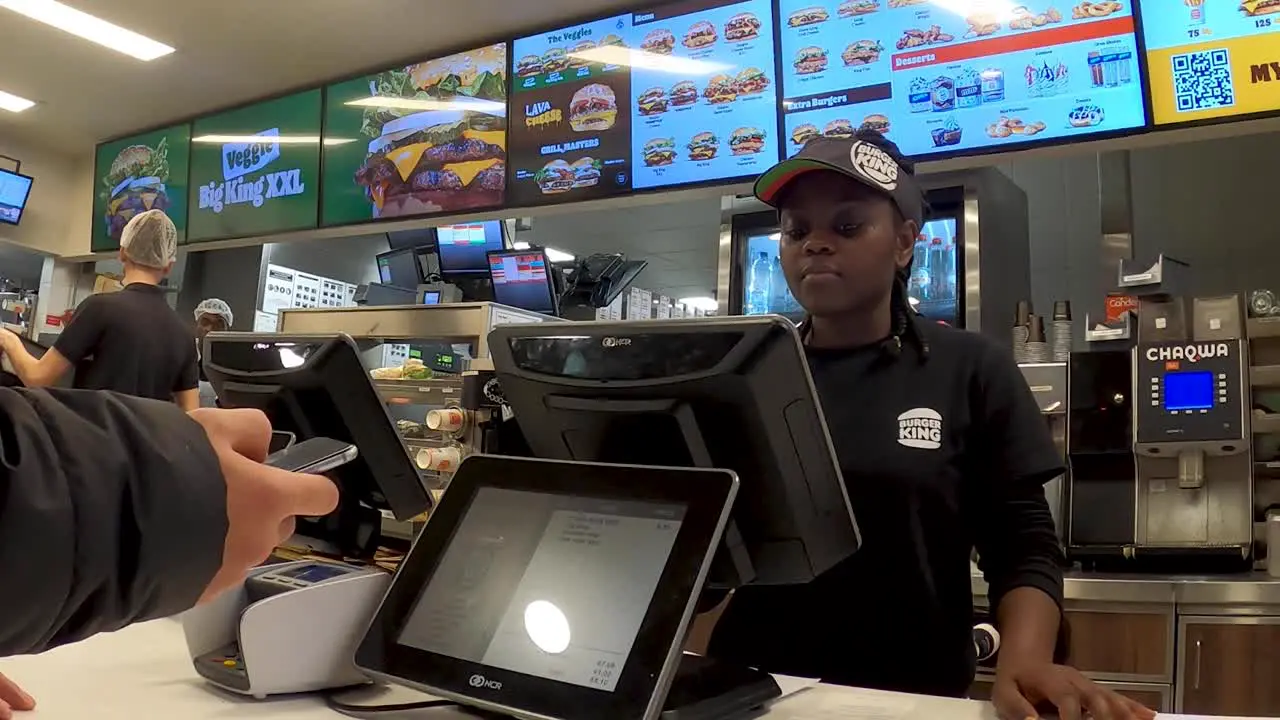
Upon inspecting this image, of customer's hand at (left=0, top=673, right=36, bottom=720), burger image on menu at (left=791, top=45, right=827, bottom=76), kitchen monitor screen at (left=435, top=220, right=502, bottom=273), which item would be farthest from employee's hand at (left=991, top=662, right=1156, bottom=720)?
kitchen monitor screen at (left=435, top=220, right=502, bottom=273)

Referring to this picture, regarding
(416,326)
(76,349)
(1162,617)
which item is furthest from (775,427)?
(416,326)

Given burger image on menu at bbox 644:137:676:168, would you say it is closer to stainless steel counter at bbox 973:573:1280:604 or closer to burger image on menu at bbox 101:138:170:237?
stainless steel counter at bbox 973:573:1280:604

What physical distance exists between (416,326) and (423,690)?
2835 millimetres

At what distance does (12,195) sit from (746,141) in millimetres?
5264

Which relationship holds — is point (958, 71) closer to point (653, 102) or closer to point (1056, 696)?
point (653, 102)

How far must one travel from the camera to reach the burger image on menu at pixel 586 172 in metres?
3.43

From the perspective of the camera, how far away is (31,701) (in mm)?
879

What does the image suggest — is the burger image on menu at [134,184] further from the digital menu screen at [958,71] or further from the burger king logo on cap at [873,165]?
the burger king logo on cap at [873,165]

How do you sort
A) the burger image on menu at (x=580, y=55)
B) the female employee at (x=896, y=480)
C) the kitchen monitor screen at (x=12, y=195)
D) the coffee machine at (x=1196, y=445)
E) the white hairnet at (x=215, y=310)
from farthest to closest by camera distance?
1. the kitchen monitor screen at (x=12, y=195)
2. the white hairnet at (x=215, y=310)
3. the burger image on menu at (x=580, y=55)
4. the coffee machine at (x=1196, y=445)
5. the female employee at (x=896, y=480)

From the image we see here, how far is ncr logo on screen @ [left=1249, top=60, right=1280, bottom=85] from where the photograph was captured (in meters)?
2.44

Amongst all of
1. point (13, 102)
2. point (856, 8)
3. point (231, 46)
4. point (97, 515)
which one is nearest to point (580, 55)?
point (856, 8)

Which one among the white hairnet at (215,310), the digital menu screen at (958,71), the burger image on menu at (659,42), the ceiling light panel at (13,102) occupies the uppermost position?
the ceiling light panel at (13,102)

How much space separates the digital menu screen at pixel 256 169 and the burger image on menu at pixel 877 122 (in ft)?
8.58

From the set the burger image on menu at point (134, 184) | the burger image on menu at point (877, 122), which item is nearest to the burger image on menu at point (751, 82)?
the burger image on menu at point (877, 122)
